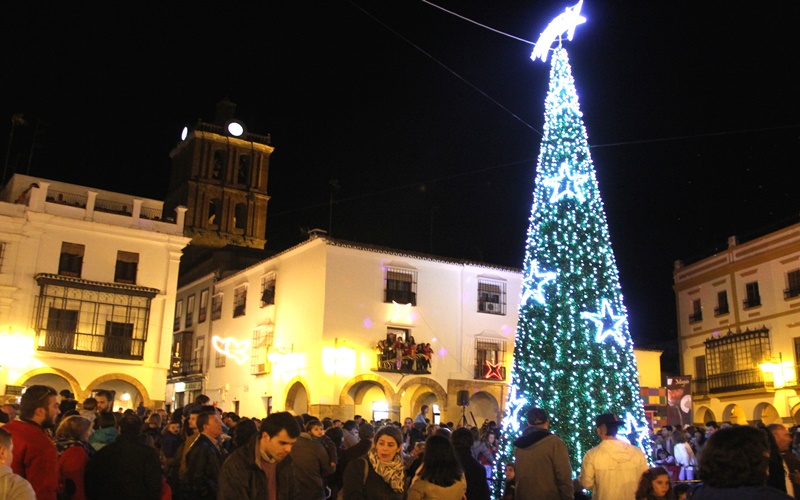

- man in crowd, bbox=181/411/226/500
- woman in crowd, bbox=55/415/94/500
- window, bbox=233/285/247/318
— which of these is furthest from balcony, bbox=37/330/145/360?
man in crowd, bbox=181/411/226/500

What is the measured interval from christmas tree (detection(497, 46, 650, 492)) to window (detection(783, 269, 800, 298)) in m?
20.2

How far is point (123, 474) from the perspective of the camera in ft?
18.4

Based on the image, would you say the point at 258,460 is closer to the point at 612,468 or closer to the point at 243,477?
the point at 243,477

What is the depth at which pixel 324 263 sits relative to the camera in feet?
88.0

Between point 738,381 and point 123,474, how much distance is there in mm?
29771

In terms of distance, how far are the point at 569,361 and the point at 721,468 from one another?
324 inches

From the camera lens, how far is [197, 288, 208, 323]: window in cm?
3475

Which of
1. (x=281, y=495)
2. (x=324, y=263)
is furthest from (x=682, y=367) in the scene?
(x=281, y=495)

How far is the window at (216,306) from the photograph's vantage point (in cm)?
3350

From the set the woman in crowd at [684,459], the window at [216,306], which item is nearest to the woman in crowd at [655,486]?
the woman in crowd at [684,459]

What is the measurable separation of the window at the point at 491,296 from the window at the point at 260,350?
28.7 feet

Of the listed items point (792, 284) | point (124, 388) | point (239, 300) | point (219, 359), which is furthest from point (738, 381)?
point (124, 388)

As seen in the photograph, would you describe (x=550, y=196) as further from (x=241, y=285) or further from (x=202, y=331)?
(x=202, y=331)

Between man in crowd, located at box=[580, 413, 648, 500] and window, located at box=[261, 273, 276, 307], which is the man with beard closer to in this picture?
man in crowd, located at box=[580, 413, 648, 500]
